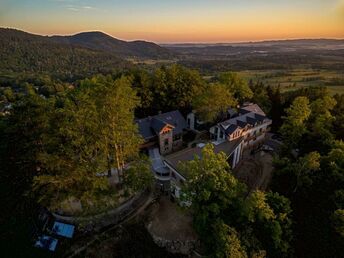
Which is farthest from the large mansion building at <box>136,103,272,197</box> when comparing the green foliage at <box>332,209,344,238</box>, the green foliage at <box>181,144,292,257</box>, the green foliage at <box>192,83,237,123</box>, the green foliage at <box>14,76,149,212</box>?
the green foliage at <box>332,209,344,238</box>

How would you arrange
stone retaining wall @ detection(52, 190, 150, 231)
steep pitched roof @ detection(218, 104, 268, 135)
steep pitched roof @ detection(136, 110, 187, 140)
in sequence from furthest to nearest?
1. steep pitched roof @ detection(136, 110, 187, 140)
2. steep pitched roof @ detection(218, 104, 268, 135)
3. stone retaining wall @ detection(52, 190, 150, 231)

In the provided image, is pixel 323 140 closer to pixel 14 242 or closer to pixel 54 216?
pixel 54 216

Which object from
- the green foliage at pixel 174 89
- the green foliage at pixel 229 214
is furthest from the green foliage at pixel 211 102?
the green foliage at pixel 229 214

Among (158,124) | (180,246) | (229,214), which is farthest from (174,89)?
(180,246)

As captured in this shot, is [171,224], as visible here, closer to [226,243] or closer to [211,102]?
[226,243]

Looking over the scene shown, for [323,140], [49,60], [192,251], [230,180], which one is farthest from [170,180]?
[49,60]

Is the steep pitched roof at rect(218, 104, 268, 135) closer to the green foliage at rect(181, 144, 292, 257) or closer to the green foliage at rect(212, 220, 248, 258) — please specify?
the green foliage at rect(181, 144, 292, 257)

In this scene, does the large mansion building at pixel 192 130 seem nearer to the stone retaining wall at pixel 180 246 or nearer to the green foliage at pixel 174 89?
the green foliage at pixel 174 89
